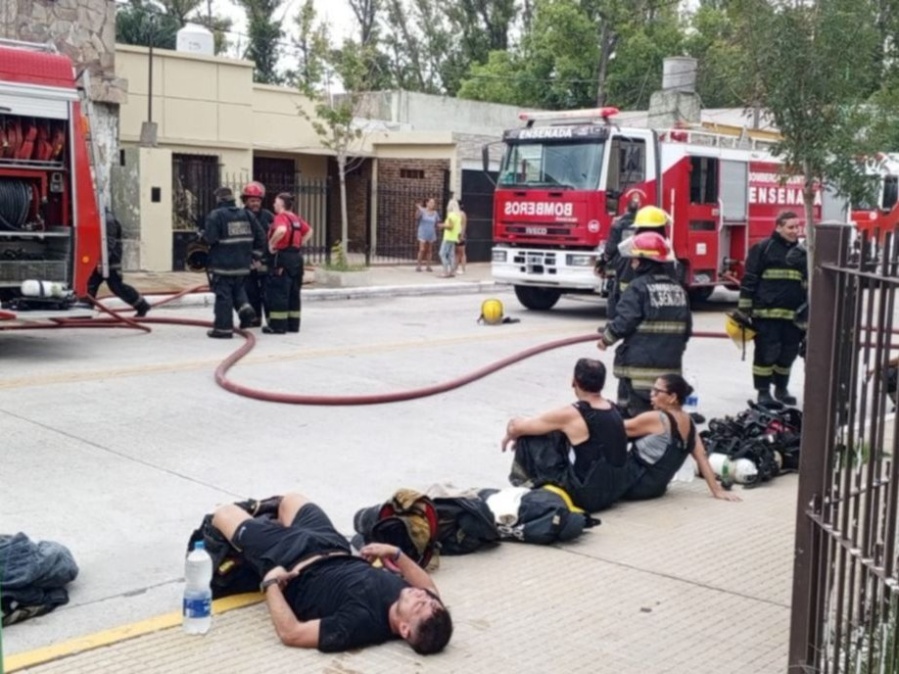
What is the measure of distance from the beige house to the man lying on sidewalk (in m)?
16.1

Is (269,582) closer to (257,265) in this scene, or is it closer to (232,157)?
(257,265)

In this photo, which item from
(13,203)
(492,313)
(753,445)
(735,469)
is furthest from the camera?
(492,313)

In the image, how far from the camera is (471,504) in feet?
18.8

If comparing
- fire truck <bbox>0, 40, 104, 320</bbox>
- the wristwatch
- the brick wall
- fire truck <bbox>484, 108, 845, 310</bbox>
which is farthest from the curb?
the wristwatch

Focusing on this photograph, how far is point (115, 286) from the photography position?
13.6 metres

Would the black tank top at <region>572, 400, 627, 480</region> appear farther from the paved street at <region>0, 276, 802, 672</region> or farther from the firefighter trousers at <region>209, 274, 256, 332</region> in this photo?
the firefighter trousers at <region>209, 274, 256, 332</region>

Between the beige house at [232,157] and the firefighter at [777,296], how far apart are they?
13.2 m

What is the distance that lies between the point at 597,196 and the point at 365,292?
16.2 feet

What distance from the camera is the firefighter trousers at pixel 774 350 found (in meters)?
9.35

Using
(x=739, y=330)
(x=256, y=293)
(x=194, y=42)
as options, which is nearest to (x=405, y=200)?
(x=194, y=42)

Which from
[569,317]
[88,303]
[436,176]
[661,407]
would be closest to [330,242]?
[436,176]

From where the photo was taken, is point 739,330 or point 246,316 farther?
point 246,316

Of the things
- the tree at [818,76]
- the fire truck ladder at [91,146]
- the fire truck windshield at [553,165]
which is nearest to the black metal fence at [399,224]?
the fire truck windshield at [553,165]

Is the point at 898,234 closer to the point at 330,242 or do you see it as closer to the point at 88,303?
the point at 88,303
